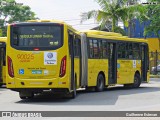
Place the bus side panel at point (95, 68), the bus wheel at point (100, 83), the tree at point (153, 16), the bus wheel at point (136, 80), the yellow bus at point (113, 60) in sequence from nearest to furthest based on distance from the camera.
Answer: the bus side panel at point (95, 68) → the yellow bus at point (113, 60) → the bus wheel at point (100, 83) → the bus wheel at point (136, 80) → the tree at point (153, 16)

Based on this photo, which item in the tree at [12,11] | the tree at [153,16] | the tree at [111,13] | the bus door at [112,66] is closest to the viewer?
the bus door at [112,66]

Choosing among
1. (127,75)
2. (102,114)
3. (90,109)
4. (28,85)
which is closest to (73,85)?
(28,85)

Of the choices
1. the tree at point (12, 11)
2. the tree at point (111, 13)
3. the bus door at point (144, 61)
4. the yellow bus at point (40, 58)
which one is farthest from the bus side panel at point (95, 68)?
the tree at point (12, 11)

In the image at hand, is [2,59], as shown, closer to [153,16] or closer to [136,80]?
[136,80]

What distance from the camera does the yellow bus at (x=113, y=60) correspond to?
23344 millimetres

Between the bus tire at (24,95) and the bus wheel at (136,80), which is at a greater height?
the bus tire at (24,95)

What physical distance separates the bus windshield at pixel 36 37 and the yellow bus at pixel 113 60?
14.4 ft

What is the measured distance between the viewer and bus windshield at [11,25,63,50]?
18.3 meters

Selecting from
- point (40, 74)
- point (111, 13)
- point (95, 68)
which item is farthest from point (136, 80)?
point (111, 13)

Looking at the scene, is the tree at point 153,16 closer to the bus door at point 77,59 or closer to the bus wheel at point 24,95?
the bus door at point 77,59

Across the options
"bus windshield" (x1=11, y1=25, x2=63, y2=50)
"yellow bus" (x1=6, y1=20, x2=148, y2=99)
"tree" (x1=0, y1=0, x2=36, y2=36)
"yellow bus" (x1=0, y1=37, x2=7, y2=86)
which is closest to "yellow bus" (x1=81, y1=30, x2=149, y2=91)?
"yellow bus" (x1=6, y1=20, x2=148, y2=99)

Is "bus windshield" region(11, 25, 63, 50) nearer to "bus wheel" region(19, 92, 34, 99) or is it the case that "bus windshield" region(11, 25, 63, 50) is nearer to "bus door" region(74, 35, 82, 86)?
"bus wheel" region(19, 92, 34, 99)

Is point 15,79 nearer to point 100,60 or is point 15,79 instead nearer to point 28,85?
point 28,85

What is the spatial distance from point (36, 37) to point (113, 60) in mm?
7830
